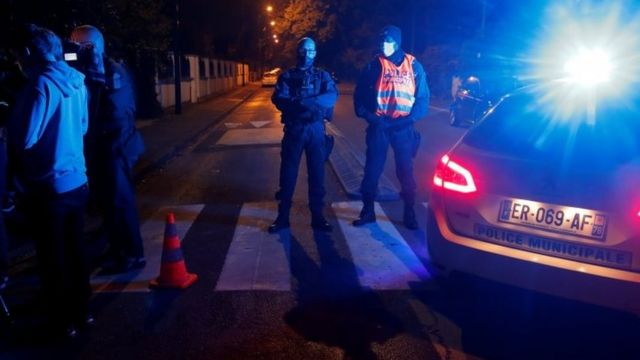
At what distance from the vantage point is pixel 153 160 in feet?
33.3

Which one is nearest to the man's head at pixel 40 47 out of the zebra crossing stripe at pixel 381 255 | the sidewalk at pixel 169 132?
the zebra crossing stripe at pixel 381 255

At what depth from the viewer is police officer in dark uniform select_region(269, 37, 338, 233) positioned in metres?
5.52

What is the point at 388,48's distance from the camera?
18.6 ft

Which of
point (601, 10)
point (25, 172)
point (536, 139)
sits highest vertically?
point (601, 10)

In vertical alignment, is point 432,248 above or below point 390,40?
below

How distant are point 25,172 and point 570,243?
315cm

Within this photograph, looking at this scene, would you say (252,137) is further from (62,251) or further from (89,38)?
(62,251)

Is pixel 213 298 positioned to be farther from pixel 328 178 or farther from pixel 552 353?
pixel 328 178

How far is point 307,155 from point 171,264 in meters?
1.94

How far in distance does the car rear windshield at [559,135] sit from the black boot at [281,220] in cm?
248

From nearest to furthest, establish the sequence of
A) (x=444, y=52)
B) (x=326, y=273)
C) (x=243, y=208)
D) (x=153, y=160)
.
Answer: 1. (x=326, y=273)
2. (x=243, y=208)
3. (x=153, y=160)
4. (x=444, y=52)

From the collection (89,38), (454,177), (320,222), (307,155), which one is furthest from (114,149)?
(454,177)

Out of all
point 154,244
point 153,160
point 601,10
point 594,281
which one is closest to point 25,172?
point 154,244

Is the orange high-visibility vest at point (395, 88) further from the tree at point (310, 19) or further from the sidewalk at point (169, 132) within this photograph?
the tree at point (310, 19)
